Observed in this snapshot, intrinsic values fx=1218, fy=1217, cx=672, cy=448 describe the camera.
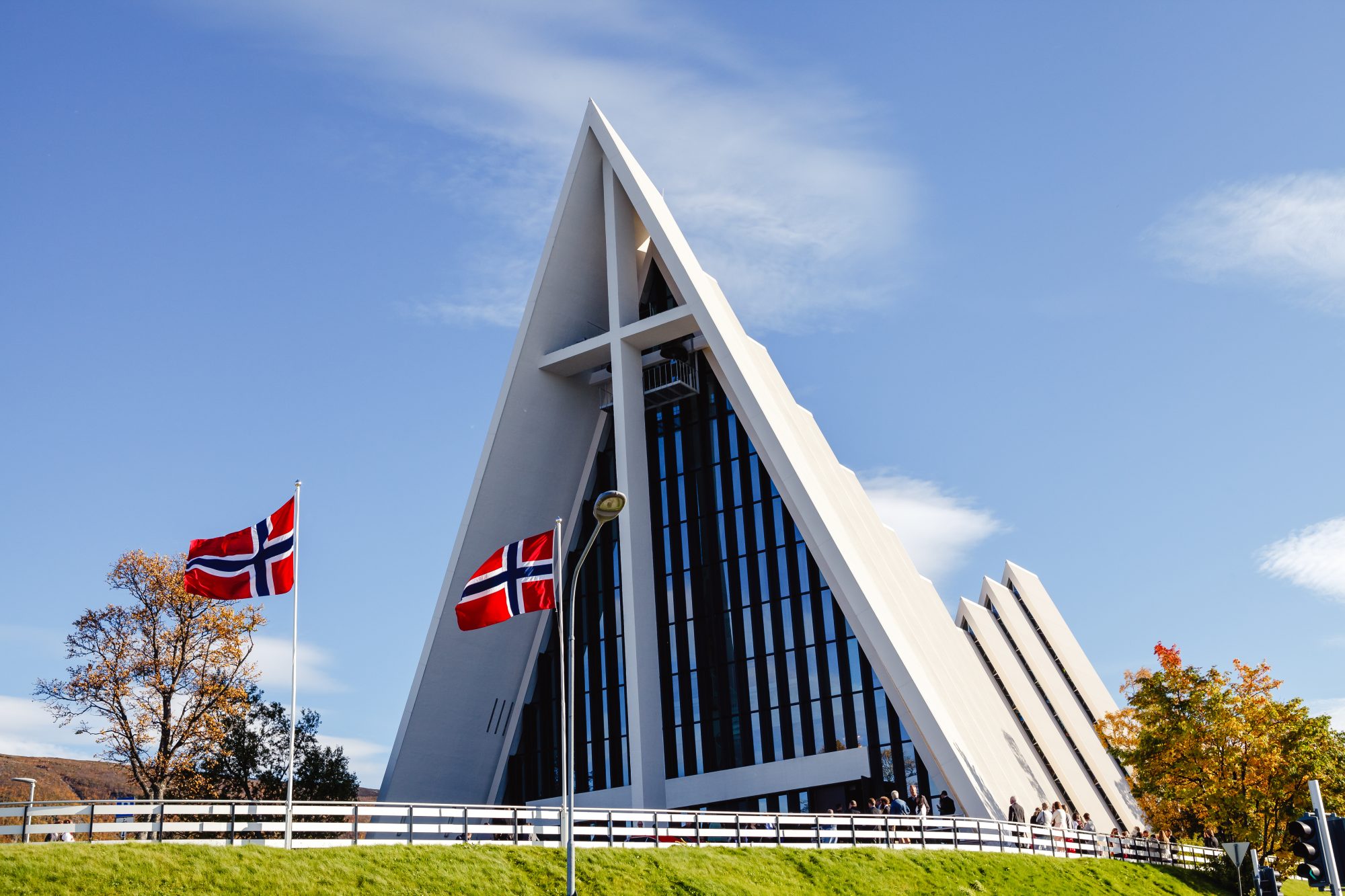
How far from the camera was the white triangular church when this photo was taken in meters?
36.1

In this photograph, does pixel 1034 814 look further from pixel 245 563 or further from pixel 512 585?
pixel 245 563

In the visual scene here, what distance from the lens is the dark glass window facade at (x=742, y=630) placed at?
36.2 metres

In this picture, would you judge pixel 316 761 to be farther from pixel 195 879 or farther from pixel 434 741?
pixel 195 879

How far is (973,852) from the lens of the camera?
27422 mm

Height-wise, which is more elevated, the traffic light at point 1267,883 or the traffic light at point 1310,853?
the traffic light at point 1310,853

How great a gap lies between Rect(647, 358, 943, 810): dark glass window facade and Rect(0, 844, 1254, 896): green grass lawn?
7440 mm

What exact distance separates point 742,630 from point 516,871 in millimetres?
19237

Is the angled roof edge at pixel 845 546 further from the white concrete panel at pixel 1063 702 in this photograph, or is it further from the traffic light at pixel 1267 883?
the white concrete panel at pixel 1063 702

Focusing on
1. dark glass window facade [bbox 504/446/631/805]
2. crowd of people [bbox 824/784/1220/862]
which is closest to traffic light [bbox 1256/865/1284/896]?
crowd of people [bbox 824/784/1220/862]

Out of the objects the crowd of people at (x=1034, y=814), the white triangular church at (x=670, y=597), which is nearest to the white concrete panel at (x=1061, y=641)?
the white triangular church at (x=670, y=597)

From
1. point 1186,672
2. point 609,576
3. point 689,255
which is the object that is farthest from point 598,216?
point 1186,672

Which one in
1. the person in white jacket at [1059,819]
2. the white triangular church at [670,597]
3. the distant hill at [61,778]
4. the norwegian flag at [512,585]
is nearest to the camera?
the norwegian flag at [512,585]

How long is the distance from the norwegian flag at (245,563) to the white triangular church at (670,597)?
17.3 meters

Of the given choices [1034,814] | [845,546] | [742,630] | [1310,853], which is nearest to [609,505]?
[1310,853]
